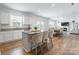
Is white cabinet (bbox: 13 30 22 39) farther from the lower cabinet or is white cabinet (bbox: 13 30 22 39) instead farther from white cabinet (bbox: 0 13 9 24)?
white cabinet (bbox: 0 13 9 24)

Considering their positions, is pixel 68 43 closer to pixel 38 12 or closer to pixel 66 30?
pixel 66 30

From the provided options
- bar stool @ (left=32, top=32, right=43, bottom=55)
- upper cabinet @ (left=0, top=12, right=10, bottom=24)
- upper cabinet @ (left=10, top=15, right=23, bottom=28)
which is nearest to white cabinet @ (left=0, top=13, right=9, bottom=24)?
upper cabinet @ (left=0, top=12, right=10, bottom=24)

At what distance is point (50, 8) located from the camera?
256cm

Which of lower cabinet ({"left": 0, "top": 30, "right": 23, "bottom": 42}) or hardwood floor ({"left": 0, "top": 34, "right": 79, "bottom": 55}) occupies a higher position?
lower cabinet ({"left": 0, "top": 30, "right": 23, "bottom": 42})

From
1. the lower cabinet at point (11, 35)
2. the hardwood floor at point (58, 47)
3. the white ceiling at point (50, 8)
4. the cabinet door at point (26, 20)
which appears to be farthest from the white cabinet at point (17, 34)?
the white ceiling at point (50, 8)

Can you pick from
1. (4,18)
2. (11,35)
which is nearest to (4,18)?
(4,18)

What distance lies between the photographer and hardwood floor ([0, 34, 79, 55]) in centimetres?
248

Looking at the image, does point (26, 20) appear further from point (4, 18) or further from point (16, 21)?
point (4, 18)

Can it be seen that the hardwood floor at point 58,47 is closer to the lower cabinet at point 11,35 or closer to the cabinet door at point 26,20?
the lower cabinet at point 11,35

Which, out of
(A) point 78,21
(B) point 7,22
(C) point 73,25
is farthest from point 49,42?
(B) point 7,22

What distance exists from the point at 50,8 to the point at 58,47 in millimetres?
1102

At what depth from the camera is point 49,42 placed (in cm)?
267

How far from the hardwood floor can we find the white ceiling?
0.66 meters

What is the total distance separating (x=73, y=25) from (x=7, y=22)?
186 cm
